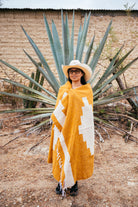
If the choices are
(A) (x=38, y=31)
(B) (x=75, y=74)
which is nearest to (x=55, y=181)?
(B) (x=75, y=74)

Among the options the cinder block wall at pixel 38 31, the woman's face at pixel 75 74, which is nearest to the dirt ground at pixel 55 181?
the woman's face at pixel 75 74

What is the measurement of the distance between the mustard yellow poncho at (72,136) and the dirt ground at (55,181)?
0.91ft

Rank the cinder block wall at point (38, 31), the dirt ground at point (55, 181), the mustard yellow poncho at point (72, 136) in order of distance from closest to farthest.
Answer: the mustard yellow poncho at point (72, 136)
the dirt ground at point (55, 181)
the cinder block wall at point (38, 31)

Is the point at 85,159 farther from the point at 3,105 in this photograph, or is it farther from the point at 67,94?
the point at 3,105

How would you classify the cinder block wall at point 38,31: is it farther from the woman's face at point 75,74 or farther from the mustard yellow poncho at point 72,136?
the mustard yellow poncho at point 72,136

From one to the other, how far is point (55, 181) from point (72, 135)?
68cm

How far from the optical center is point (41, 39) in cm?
488

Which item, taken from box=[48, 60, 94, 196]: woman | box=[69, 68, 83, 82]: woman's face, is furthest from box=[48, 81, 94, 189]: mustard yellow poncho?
box=[69, 68, 83, 82]: woman's face

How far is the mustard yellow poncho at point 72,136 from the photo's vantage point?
120 centimetres

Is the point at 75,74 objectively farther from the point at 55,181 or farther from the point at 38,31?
the point at 38,31

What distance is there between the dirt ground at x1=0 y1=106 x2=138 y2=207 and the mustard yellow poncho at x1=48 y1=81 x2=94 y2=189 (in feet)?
0.91

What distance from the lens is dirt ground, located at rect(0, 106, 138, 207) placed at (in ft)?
4.28

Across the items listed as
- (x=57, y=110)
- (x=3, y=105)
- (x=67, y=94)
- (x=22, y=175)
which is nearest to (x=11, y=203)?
(x=22, y=175)

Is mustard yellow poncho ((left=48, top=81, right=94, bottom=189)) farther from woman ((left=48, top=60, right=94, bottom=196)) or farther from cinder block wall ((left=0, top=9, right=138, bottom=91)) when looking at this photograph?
cinder block wall ((left=0, top=9, right=138, bottom=91))
